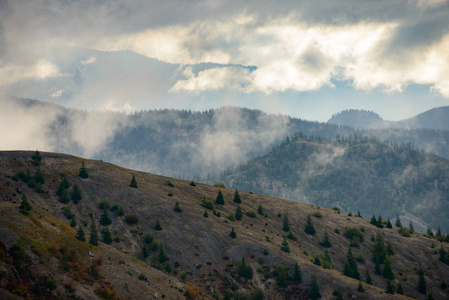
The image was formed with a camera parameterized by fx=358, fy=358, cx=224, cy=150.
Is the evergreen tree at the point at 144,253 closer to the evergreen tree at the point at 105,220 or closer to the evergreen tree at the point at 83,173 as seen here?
the evergreen tree at the point at 105,220

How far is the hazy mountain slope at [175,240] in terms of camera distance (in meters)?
54.8

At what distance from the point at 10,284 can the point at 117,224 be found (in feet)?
128

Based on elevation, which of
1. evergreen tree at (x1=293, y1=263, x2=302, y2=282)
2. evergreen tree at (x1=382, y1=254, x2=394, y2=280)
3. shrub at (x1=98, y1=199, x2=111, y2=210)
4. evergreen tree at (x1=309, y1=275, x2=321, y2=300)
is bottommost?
evergreen tree at (x1=382, y1=254, x2=394, y2=280)

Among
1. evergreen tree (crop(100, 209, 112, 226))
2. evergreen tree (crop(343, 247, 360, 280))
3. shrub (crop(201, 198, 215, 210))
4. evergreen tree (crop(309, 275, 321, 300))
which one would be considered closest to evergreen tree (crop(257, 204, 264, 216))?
shrub (crop(201, 198, 215, 210))

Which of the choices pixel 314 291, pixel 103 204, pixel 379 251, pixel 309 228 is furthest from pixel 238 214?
pixel 379 251

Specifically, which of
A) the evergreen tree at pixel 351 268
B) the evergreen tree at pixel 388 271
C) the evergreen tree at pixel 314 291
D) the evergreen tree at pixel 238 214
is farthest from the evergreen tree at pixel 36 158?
the evergreen tree at pixel 388 271

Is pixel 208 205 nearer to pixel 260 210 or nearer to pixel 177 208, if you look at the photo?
pixel 177 208

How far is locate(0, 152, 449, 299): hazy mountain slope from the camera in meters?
54.8

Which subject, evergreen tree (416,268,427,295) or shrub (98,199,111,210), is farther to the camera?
evergreen tree (416,268,427,295)

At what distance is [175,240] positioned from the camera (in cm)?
7988

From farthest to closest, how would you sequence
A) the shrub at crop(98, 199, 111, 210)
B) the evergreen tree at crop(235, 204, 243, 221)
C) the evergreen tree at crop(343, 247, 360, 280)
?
the evergreen tree at crop(235, 204, 243, 221)
the evergreen tree at crop(343, 247, 360, 280)
the shrub at crop(98, 199, 111, 210)

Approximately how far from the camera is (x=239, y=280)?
74688mm

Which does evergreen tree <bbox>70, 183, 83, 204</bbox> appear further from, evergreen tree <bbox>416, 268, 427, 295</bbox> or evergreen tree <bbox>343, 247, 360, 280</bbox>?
evergreen tree <bbox>416, 268, 427, 295</bbox>

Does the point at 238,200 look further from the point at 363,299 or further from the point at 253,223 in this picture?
the point at 363,299
